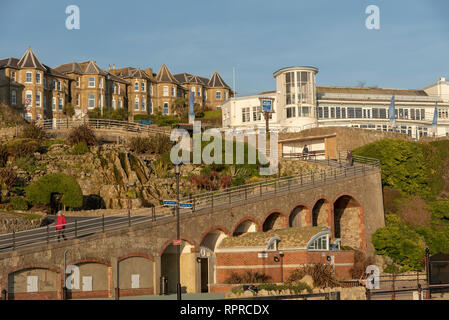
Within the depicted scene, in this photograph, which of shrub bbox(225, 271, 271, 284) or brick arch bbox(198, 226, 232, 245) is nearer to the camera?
shrub bbox(225, 271, 271, 284)

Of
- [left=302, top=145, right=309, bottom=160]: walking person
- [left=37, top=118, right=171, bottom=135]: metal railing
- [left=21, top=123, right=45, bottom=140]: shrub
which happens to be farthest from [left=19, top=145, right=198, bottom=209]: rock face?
[left=302, top=145, right=309, bottom=160]: walking person

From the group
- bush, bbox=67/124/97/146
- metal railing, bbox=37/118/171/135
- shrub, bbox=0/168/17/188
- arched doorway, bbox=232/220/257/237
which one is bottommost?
arched doorway, bbox=232/220/257/237

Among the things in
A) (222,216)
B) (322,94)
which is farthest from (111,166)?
(322,94)

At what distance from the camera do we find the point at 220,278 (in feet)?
109

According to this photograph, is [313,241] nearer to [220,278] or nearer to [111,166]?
[220,278]

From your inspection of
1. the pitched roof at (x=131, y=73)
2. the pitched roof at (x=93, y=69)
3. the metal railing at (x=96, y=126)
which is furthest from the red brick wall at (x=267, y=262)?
the pitched roof at (x=131, y=73)

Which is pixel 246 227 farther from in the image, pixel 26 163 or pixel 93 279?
pixel 26 163

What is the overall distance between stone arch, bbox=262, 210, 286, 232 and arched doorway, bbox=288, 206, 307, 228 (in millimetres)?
1659

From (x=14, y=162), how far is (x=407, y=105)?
158 feet

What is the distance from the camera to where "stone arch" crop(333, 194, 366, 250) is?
44.4 m

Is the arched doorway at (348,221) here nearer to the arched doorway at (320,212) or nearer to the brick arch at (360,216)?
the brick arch at (360,216)

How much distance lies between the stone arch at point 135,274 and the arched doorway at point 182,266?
92.5 inches

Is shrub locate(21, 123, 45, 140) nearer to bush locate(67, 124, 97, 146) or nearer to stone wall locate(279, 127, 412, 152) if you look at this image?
bush locate(67, 124, 97, 146)

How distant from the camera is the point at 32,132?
5053 cm
